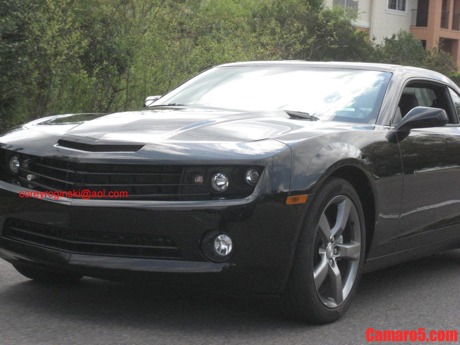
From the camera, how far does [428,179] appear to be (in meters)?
5.86

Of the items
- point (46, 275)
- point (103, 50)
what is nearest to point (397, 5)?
point (103, 50)

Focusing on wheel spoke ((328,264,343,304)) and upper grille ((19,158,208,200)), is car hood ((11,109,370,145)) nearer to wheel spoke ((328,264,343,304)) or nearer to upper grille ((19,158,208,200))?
upper grille ((19,158,208,200))

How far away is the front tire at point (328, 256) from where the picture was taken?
464 centimetres

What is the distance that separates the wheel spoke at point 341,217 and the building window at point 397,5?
154ft

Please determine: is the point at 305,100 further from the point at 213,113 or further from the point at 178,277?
the point at 178,277

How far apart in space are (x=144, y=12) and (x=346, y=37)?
23233 millimetres

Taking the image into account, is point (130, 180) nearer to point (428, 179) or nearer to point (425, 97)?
point (428, 179)

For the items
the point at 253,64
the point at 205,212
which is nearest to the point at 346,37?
the point at 253,64

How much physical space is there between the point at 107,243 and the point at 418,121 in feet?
7.11

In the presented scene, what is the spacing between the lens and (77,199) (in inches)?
179

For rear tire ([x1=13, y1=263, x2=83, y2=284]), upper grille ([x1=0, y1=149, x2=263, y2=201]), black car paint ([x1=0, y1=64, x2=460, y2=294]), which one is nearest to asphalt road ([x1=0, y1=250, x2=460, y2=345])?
rear tire ([x1=13, y1=263, x2=83, y2=284])

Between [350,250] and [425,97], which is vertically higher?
[425,97]

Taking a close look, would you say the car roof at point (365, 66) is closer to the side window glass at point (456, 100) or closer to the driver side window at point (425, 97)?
the driver side window at point (425, 97)

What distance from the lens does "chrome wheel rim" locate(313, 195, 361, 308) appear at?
15.9ft
